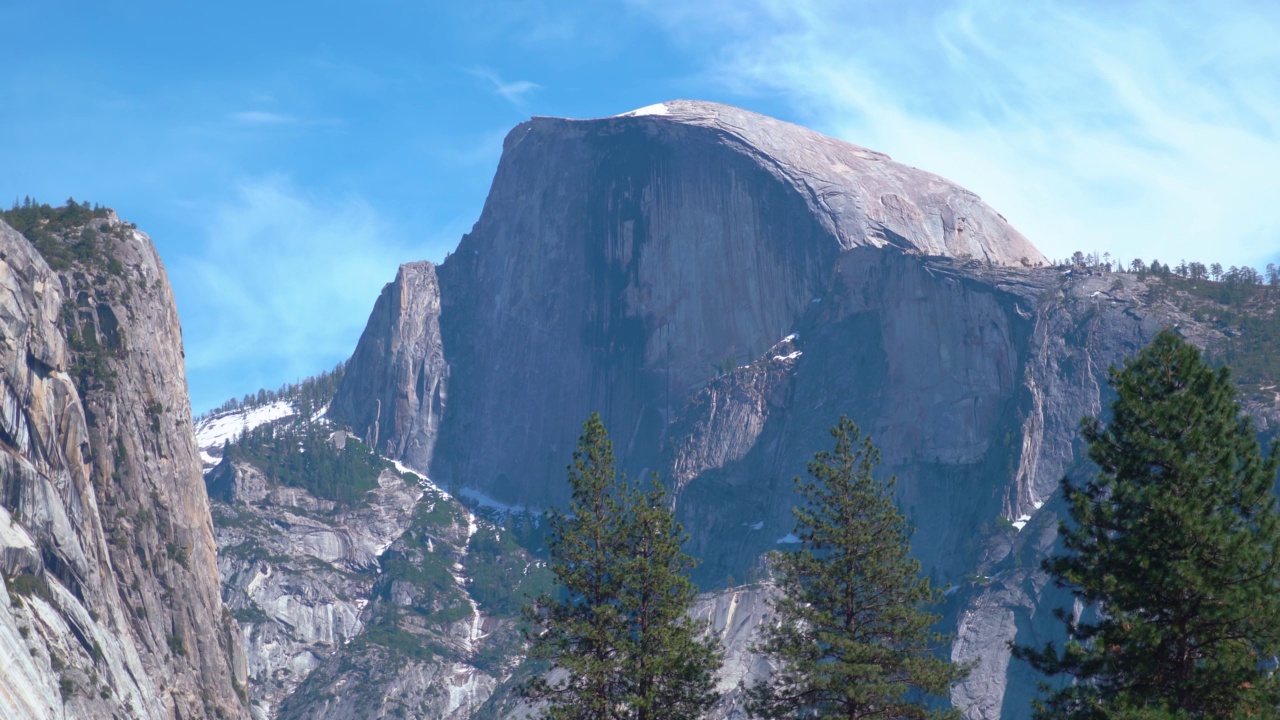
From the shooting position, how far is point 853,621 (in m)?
52.5

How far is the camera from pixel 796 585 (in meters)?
54.8

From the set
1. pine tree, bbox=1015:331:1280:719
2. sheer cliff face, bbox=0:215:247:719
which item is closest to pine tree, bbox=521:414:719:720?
pine tree, bbox=1015:331:1280:719

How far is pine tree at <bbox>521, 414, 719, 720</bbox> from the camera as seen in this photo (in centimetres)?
5150

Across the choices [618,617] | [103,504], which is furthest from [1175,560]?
[103,504]

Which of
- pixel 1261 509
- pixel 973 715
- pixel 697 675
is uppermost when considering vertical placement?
pixel 1261 509

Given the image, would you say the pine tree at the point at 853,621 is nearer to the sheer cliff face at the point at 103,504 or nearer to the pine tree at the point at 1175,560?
the pine tree at the point at 1175,560

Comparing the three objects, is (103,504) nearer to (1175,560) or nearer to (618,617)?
(618,617)

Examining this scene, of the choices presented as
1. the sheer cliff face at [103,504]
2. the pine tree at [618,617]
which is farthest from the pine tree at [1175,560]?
the sheer cliff face at [103,504]

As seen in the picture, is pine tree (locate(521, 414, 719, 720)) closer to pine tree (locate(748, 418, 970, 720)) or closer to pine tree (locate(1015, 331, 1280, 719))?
pine tree (locate(748, 418, 970, 720))

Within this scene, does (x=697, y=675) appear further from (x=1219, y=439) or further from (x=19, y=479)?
(x=19, y=479)

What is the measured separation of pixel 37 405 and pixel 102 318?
25.5 m

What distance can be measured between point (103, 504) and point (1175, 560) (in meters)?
120

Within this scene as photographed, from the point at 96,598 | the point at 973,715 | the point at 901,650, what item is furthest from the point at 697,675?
the point at 973,715

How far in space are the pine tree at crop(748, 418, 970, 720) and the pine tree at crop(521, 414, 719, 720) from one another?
2.99 metres
